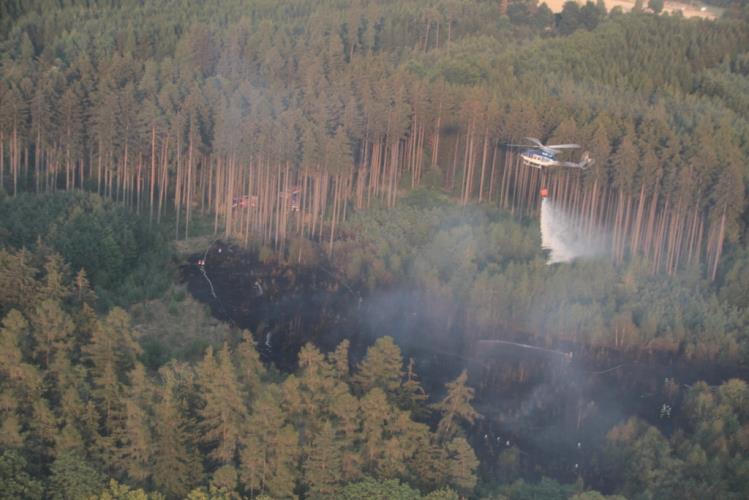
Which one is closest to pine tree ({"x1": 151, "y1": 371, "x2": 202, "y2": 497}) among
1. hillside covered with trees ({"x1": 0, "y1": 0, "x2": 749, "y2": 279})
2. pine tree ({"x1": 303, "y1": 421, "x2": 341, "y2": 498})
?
pine tree ({"x1": 303, "y1": 421, "x2": 341, "y2": 498})

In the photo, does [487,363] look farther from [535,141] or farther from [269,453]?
[269,453]

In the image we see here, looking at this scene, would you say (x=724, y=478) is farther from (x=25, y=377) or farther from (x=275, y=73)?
(x=275, y=73)

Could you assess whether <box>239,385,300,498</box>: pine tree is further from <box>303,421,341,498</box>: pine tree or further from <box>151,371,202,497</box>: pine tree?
<box>151,371,202,497</box>: pine tree

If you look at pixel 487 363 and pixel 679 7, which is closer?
pixel 487 363

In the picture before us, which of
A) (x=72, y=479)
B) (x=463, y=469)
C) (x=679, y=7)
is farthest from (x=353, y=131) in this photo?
A: (x=679, y=7)

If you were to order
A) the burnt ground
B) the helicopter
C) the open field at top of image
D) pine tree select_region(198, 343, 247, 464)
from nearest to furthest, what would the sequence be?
pine tree select_region(198, 343, 247, 464), the burnt ground, the helicopter, the open field at top of image

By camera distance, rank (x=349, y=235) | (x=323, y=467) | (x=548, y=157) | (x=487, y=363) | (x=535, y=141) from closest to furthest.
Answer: (x=323, y=467), (x=487, y=363), (x=548, y=157), (x=535, y=141), (x=349, y=235)

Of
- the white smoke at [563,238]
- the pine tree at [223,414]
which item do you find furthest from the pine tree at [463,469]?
the white smoke at [563,238]
